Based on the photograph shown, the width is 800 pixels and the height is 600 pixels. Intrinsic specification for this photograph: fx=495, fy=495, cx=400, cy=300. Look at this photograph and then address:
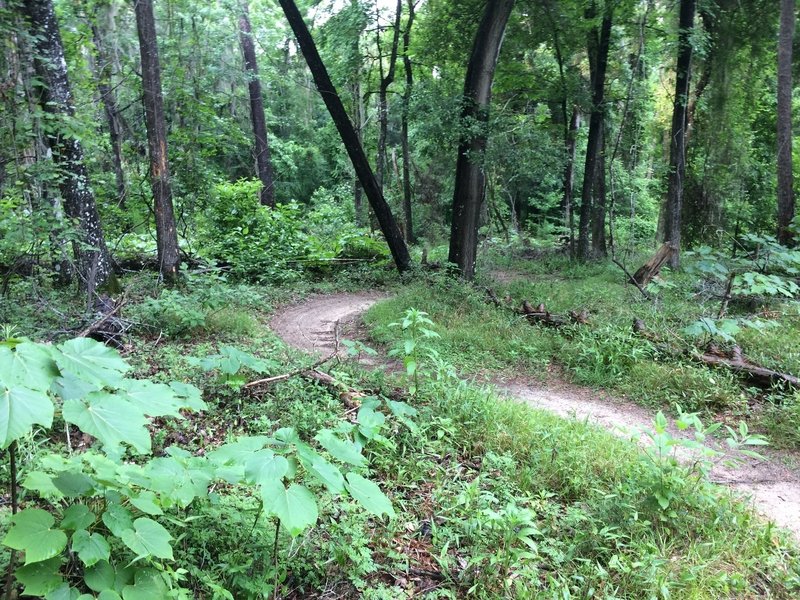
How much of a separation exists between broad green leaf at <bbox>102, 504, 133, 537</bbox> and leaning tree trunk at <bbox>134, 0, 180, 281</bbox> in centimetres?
803

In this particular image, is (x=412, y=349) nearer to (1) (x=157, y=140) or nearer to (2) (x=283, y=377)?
(2) (x=283, y=377)

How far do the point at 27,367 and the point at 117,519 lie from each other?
71 cm

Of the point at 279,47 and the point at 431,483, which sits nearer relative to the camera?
the point at 431,483

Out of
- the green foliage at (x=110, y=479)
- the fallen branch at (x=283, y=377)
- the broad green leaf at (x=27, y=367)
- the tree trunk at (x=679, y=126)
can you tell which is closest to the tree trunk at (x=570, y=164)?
the tree trunk at (x=679, y=126)

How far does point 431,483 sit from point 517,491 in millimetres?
617

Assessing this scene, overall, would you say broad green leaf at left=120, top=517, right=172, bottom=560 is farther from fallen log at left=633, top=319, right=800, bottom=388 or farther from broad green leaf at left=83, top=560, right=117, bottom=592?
fallen log at left=633, top=319, right=800, bottom=388

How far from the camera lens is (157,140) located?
9070 millimetres

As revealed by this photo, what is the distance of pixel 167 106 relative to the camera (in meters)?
10.4

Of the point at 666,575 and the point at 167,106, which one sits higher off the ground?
the point at 167,106

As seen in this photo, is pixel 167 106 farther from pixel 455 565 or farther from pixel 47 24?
pixel 455 565

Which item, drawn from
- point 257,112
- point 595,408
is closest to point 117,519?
point 595,408

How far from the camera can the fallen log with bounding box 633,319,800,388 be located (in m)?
5.72

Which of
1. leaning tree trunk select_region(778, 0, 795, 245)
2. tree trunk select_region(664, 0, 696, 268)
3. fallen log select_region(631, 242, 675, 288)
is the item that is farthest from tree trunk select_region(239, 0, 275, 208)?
leaning tree trunk select_region(778, 0, 795, 245)

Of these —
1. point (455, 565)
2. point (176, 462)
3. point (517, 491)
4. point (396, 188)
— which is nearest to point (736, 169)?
point (396, 188)
